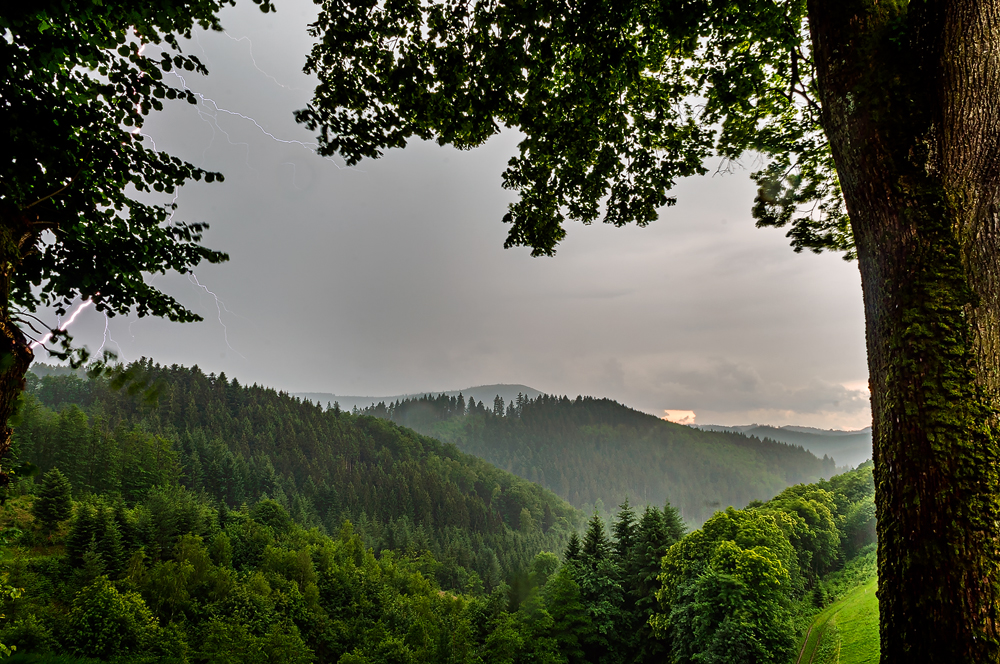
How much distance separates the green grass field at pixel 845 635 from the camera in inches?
623

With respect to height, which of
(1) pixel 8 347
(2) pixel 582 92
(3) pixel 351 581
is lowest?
(3) pixel 351 581

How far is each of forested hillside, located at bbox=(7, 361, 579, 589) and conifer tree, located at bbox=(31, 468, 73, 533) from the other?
16721 millimetres

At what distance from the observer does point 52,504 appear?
37625mm

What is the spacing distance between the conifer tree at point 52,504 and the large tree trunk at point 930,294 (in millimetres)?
57934

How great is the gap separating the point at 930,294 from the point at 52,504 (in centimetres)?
5866

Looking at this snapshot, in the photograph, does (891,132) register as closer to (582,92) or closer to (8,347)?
(582,92)

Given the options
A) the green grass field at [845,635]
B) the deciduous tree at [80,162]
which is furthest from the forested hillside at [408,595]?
the deciduous tree at [80,162]

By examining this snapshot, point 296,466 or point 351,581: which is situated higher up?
point 296,466

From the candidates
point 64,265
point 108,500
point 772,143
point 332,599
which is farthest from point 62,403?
point 772,143

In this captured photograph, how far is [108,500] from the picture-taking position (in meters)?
52.5

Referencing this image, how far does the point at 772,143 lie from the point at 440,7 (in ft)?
13.4

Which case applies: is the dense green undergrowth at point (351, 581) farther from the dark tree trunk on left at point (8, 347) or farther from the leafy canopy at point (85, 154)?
the leafy canopy at point (85, 154)

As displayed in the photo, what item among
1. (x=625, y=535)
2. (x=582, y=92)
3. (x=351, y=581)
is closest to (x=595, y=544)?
(x=625, y=535)

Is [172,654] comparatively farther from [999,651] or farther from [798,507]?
[798,507]
